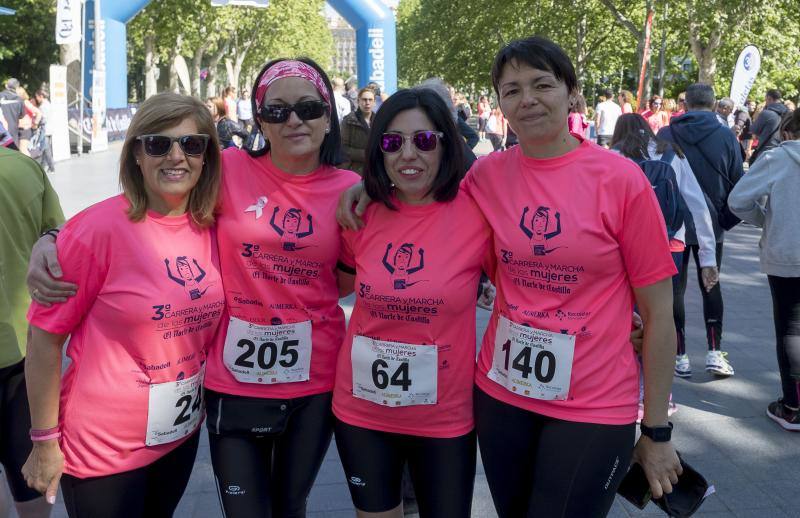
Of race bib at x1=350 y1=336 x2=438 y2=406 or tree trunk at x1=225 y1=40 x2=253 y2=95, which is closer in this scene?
race bib at x1=350 y1=336 x2=438 y2=406

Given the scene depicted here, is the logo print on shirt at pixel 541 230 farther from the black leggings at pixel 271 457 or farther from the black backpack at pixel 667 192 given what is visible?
the black backpack at pixel 667 192

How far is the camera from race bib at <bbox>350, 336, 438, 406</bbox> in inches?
95.3

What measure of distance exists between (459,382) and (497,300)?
0.95ft

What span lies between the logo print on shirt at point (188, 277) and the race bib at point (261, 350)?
189mm

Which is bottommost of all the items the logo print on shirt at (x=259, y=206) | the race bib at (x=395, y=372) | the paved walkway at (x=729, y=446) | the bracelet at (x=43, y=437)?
the paved walkway at (x=729, y=446)

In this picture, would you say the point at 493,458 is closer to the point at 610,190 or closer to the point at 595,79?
the point at 610,190

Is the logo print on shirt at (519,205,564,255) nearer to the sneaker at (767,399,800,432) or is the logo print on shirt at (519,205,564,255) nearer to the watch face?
the watch face

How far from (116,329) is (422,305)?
93 cm

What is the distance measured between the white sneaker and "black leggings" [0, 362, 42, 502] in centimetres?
453

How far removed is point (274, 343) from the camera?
100 inches

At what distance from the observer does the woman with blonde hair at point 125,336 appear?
2.30 m

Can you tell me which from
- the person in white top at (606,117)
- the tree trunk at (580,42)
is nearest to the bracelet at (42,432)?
the person in white top at (606,117)

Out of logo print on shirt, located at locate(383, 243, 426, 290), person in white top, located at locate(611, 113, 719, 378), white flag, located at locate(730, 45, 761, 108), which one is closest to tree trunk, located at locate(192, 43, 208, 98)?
white flag, located at locate(730, 45, 761, 108)

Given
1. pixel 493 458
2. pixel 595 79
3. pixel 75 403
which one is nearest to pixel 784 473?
pixel 493 458
